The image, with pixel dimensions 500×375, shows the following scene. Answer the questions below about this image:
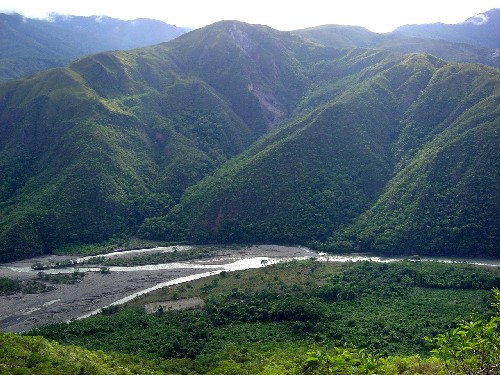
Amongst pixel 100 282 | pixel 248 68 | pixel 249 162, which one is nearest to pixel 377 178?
pixel 249 162

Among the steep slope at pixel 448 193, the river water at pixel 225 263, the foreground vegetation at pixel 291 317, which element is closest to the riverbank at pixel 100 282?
the river water at pixel 225 263

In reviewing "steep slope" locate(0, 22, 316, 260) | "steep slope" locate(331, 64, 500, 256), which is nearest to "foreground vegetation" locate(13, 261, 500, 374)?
"steep slope" locate(331, 64, 500, 256)

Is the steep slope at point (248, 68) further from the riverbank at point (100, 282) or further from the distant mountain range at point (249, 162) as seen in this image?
the riverbank at point (100, 282)

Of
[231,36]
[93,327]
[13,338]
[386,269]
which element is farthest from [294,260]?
[231,36]

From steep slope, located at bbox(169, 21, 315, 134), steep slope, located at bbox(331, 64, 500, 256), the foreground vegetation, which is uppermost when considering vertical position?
steep slope, located at bbox(169, 21, 315, 134)

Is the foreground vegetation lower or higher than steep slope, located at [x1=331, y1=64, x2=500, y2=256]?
lower

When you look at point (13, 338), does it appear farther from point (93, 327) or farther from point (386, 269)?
point (386, 269)

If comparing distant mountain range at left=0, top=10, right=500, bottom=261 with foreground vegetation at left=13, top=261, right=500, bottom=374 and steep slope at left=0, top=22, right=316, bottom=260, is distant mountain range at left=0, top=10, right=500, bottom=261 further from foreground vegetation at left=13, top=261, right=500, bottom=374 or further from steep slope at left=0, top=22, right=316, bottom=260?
foreground vegetation at left=13, top=261, right=500, bottom=374
